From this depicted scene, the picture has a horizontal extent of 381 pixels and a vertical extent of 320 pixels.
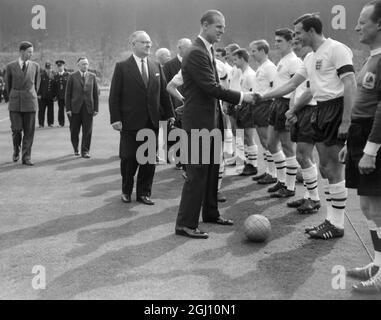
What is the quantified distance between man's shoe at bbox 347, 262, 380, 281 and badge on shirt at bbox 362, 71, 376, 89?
1.52m

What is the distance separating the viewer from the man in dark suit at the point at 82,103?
37.2 ft

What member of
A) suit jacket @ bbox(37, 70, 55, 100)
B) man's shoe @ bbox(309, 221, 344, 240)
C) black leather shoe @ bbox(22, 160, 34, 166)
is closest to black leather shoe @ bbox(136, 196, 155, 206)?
man's shoe @ bbox(309, 221, 344, 240)

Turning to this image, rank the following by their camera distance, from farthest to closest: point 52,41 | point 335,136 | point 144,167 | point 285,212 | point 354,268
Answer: point 52,41 → point 144,167 → point 285,212 → point 335,136 → point 354,268

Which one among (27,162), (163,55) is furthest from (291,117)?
(27,162)

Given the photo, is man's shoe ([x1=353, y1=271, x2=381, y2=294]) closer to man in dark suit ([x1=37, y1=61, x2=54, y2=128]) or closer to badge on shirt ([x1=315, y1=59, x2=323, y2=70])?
badge on shirt ([x1=315, y1=59, x2=323, y2=70])

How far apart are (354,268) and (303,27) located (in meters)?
2.66

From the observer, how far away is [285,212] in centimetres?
678

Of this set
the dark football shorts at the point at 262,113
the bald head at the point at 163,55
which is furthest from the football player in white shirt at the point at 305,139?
the bald head at the point at 163,55

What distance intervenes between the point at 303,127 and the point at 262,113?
255 cm

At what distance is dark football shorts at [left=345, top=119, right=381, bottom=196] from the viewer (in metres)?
4.14

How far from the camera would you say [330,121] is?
17.9 feet

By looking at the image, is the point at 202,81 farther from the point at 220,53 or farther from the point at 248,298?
the point at 220,53
